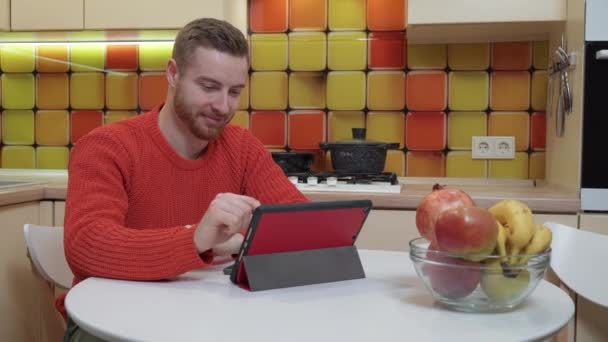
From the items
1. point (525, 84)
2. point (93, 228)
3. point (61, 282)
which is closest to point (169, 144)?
point (93, 228)

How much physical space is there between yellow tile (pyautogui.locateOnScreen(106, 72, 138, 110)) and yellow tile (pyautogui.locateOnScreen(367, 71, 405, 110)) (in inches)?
38.2

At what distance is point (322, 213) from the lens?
1.17 metres

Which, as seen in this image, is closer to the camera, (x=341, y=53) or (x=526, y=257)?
(x=526, y=257)

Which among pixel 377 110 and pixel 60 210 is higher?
pixel 377 110

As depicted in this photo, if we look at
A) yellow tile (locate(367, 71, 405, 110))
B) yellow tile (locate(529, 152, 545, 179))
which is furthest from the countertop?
yellow tile (locate(367, 71, 405, 110))

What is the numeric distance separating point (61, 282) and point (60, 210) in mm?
561

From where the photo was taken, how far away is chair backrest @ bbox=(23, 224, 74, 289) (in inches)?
66.2

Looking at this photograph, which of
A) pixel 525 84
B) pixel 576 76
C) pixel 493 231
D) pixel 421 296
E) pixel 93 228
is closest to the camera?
pixel 493 231

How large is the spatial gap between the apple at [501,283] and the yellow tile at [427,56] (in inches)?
70.9

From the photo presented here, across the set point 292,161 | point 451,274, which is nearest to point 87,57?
point 292,161

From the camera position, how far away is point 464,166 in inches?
108

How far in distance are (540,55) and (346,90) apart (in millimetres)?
746

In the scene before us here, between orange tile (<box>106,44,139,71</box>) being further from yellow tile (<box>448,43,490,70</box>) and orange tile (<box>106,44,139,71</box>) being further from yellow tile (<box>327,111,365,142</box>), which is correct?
yellow tile (<box>448,43,490,70</box>)

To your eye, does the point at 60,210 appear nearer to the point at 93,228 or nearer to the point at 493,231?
the point at 93,228
